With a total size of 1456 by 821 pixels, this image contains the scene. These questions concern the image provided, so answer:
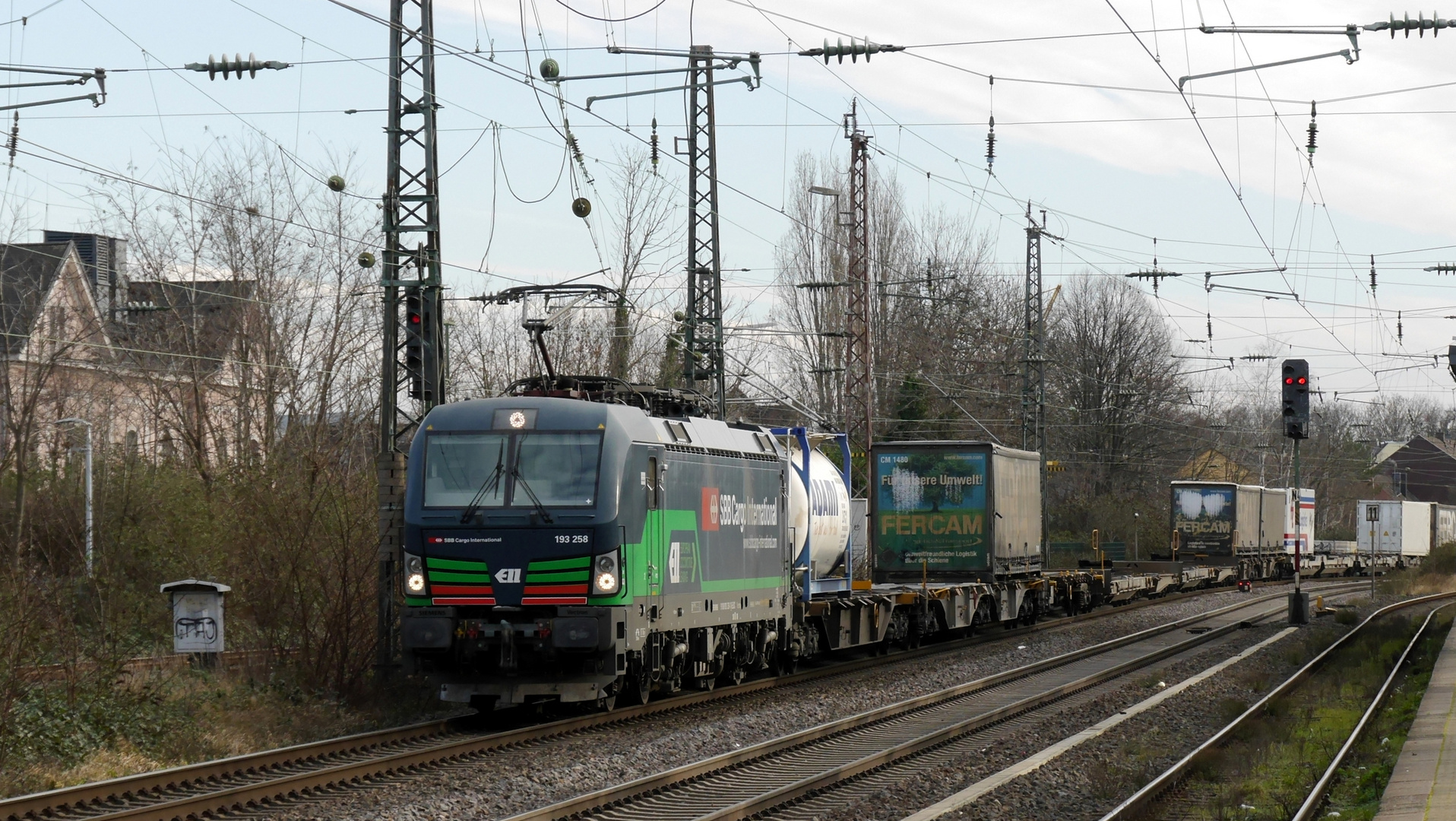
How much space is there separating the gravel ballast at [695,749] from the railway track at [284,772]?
267 millimetres

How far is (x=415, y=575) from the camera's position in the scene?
14758 millimetres

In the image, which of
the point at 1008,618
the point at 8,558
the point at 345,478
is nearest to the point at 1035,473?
the point at 1008,618

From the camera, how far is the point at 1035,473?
99.1ft

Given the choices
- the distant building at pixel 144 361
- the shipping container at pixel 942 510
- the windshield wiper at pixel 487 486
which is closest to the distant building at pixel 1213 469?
the shipping container at pixel 942 510

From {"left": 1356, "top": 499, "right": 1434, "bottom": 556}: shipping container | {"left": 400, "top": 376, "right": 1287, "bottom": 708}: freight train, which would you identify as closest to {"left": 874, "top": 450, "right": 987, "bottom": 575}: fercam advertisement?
{"left": 400, "top": 376, "right": 1287, "bottom": 708}: freight train

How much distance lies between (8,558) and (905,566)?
51.9 ft

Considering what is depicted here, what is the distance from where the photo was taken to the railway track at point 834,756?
36.0ft

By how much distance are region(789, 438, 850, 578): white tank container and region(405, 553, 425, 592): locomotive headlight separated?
689 centimetres

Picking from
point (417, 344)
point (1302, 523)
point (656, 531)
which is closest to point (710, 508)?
point (656, 531)

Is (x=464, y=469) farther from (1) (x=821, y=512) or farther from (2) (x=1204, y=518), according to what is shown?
(2) (x=1204, y=518)

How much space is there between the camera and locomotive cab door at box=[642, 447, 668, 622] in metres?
15.3

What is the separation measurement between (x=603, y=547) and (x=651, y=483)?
1.23 metres

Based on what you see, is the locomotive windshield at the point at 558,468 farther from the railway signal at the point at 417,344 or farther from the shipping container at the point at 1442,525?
the shipping container at the point at 1442,525

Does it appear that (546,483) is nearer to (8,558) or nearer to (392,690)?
(392,690)
